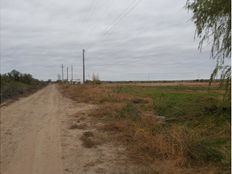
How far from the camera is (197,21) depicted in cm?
1070

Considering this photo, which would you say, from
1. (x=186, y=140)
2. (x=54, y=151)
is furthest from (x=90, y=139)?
(x=186, y=140)

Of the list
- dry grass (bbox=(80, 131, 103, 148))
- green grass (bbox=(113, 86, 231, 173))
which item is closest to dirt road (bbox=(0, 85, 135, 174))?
dry grass (bbox=(80, 131, 103, 148))

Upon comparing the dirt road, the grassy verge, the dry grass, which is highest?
the grassy verge

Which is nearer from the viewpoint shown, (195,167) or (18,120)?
(195,167)

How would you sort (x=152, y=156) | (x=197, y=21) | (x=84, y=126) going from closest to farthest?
1. (x=152, y=156)
2. (x=197, y=21)
3. (x=84, y=126)

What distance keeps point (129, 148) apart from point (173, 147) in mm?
1554

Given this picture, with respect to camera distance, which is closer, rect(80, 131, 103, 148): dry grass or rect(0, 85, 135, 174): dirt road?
rect(0, 85, 135, 174): dirt road

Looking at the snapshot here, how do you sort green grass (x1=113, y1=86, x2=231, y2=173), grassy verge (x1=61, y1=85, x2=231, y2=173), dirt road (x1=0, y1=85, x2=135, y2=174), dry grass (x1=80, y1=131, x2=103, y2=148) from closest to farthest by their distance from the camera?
grassy verge (x1=61, y1=85, x2=231, y2=173)
green grass (x1=113, y1=86, x2=231, y2=173)
dirt road (x1=0, y1=85, x2=135, y2=174)
dry grass (x1=80, y1=131, x2=103, y2=148)

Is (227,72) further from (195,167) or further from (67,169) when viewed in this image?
(67,169)

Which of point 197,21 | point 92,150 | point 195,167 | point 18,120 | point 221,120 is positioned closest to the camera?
point 195,167

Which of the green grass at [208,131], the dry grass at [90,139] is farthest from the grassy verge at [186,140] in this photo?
the dry grass at [90,139]

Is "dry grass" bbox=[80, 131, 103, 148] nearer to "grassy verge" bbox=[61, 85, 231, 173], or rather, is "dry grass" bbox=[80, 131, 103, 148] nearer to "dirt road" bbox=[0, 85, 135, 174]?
"dirt road" bbox=[0, 85, 135, 174]

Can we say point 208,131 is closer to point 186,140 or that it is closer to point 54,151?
point 186,140

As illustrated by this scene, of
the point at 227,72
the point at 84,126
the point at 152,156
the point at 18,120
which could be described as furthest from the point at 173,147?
the point at 18,120
